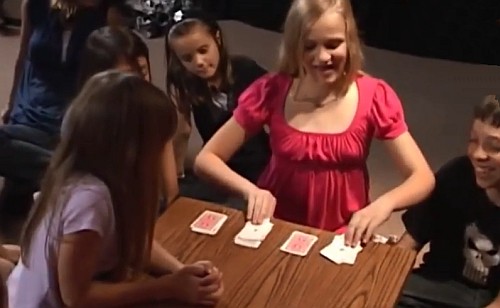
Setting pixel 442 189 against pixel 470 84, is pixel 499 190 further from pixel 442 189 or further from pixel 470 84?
pixel 470 84

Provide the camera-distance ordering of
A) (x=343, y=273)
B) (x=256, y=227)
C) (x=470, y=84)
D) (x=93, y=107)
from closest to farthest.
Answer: (x=93, y=107) < (x=343, y=273) < (x=256, y=227) < (x=470, y=84)

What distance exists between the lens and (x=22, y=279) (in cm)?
145

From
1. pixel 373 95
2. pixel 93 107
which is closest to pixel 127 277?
pixel 93 107

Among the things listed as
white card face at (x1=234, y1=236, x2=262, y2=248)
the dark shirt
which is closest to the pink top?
white card face at (x1=234, y1=236, x2=262, y2=248)

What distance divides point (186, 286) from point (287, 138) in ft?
1.94

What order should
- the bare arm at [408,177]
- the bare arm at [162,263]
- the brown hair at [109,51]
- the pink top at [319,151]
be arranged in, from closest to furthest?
the bare arm at [162,263], the bare arm at [408,177], the pink top at [319,151], the brown hair at [109,51]

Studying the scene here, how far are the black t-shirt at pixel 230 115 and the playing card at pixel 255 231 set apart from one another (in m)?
0.76

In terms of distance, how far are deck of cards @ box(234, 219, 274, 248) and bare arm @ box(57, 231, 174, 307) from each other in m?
0.23

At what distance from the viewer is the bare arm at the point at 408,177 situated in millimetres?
1775

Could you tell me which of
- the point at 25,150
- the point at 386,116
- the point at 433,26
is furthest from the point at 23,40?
the point at 433,26

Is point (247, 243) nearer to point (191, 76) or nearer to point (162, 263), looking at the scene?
point (162, 263)

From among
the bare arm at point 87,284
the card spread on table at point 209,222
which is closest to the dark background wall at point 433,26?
the card spread on table at point 209,222

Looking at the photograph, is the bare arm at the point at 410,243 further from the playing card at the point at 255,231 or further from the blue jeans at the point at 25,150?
the blue jeans at the point at 25,150

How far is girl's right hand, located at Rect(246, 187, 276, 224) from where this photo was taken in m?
1.65
